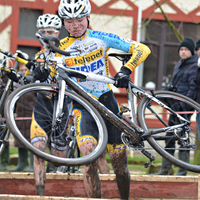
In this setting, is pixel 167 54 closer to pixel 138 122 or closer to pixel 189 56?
pixel 189 56

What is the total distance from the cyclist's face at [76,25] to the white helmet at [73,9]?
0.07 metres

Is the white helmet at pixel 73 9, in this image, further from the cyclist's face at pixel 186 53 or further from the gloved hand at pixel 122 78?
the cyclist's face at pixel 186 53

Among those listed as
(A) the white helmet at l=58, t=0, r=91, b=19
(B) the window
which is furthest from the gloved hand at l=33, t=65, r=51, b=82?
(B) the window

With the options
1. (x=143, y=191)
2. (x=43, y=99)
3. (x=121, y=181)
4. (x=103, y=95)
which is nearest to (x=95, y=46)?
(x=103, y=95)

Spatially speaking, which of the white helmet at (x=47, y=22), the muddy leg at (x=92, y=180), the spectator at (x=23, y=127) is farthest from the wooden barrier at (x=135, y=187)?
the white helmet at (x=47, y=22)

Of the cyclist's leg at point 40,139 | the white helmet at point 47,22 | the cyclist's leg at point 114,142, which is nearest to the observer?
the cyclist's leg at point 114,142

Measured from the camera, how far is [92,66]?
13.6 ft

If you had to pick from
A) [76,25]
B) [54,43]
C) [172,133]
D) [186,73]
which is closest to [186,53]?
[186,73]

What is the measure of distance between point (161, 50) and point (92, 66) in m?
8.43

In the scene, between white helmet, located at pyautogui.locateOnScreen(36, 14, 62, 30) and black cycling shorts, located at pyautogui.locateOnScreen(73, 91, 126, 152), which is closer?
black cycling shorts, located at pyautogui.locateOnScreen(73, 91, 126, 152)

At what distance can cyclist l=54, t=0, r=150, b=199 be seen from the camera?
3889 millimetres

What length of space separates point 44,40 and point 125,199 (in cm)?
203

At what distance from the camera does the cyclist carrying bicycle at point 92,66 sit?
3889 millimetres

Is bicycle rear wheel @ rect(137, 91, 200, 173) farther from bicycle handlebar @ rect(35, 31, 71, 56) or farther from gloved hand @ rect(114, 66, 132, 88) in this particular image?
bicycle handlebar @ rect(35, 31, 71, 56)
